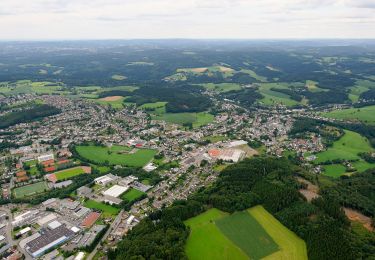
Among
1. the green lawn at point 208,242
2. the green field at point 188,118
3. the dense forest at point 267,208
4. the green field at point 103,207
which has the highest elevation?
the dense forest at point 267,208

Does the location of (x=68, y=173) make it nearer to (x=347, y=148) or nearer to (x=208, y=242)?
(x=208, y=242)

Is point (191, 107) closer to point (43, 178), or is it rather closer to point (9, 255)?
point (43, 178)

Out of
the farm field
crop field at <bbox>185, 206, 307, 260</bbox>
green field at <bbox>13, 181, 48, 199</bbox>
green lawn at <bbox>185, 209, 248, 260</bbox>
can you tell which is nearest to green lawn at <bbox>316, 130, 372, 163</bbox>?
crop field at <bbox>185, 206, 307, 260</bbox>

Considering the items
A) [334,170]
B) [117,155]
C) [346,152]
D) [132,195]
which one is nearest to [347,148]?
[346,152]


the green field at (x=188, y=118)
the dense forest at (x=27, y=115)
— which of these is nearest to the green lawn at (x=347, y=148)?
the green field at (x=188, y=118)

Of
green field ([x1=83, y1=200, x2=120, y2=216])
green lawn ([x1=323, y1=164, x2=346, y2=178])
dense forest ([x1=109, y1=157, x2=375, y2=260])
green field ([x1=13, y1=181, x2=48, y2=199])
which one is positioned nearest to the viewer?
dense forest ([x1=109, y1=157, x2=375, y2=260])

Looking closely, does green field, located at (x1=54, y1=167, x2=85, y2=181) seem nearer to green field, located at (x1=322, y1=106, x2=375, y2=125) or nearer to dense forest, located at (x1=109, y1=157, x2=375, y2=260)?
dense forest, located at (x1=109, y1=157, x2=375, y2=260)

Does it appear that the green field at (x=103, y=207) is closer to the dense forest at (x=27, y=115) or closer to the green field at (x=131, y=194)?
the green field at (x=131, y=194)
